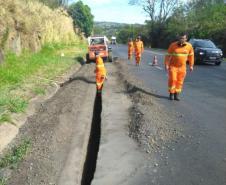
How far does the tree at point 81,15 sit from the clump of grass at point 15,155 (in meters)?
73.9

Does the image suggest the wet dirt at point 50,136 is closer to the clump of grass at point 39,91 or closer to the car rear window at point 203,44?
the clump of grass at point 39,91

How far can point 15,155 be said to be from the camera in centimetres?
848

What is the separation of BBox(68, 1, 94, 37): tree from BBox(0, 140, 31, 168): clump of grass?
73.9 m

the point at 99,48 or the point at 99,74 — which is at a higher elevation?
the point at 99,74

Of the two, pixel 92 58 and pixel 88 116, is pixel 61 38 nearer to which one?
pixel 92 58

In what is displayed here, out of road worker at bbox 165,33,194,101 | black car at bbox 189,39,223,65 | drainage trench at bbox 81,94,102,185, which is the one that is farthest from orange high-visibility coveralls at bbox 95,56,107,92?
black car at bbox 189,39,223,65

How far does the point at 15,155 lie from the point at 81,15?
7581cm

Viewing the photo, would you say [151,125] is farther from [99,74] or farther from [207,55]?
[207,55]

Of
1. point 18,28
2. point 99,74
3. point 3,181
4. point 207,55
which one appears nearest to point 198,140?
point 3,181

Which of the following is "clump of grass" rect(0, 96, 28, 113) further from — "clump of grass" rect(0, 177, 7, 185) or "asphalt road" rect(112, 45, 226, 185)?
"clump of grass" rect(0, 177, 7, 185)

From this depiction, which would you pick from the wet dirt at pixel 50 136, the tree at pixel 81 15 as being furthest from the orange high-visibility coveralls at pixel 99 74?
the tree at pixel 81 15

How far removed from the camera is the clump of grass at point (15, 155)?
8.09 meters

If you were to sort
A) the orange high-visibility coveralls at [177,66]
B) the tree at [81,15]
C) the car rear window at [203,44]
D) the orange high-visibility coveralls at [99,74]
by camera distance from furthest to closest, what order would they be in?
1. the tree at [81,15]
2. the car rear window at [203,44]
3. the orange high-visibility coveralls at [99,74]
4. the orange high-visibility coveralls at [177,66]

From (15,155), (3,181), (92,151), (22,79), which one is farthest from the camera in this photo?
(22,79)
